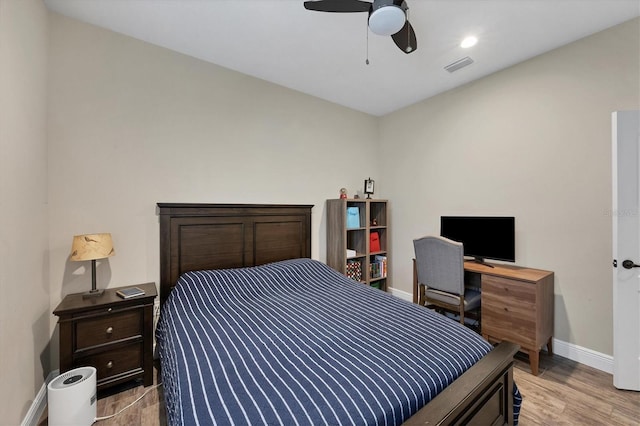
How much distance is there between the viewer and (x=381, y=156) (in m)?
4.21

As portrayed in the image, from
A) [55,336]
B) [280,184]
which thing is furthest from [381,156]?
[55,336]

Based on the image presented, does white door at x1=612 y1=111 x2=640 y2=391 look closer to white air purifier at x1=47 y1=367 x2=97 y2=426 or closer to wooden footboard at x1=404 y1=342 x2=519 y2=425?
wooden footboard at x1=404 y1=342 x2=519 y2=425

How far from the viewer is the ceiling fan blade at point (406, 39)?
1.82m

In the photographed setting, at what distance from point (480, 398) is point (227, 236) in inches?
91.0

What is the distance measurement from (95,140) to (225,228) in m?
1.24

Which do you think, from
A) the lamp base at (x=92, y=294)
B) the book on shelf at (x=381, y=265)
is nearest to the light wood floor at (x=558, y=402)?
the lamp base at (x=92, y=294)

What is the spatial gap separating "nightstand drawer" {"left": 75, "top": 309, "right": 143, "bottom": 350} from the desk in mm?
2897

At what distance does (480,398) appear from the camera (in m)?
1.23

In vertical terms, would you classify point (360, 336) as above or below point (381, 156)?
below

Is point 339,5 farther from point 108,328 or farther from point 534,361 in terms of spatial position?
point 534,361

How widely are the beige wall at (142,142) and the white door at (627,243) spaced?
2.78 meters

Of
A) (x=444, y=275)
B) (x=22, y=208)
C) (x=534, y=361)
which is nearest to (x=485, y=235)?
(x=444, y=275)

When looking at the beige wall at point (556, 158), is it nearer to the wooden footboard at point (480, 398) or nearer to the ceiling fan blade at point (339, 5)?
the wooden footboard at point (480, 398)

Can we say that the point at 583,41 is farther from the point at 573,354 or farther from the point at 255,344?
the point at 255,344
